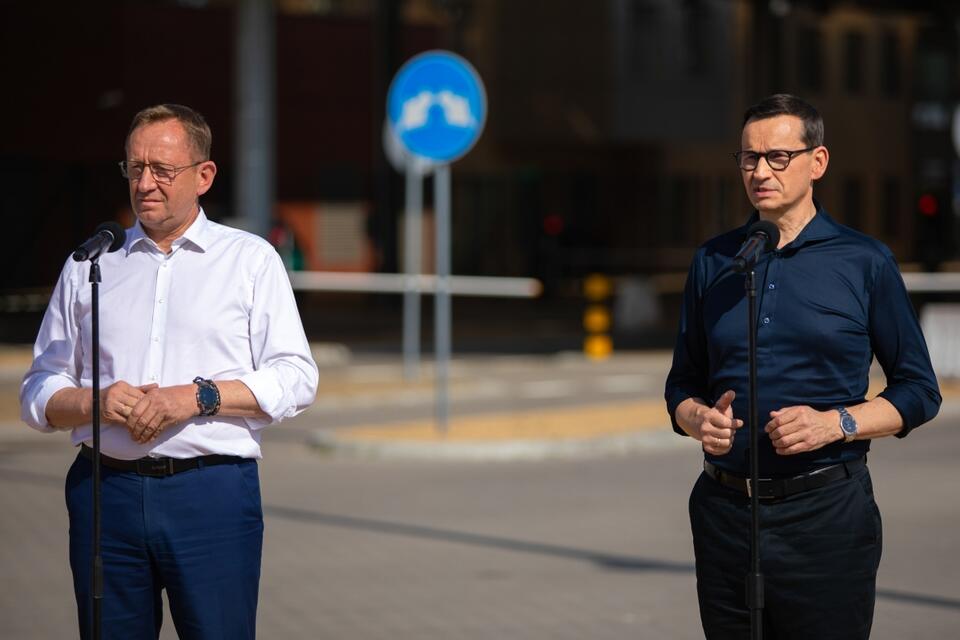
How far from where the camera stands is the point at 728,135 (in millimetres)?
48625

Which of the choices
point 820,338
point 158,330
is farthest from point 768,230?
point 158,330

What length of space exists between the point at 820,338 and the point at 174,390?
156 centimetres

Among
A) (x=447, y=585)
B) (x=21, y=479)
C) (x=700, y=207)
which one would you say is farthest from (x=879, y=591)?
(x=700, y=207)

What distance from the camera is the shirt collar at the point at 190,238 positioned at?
4.88 m

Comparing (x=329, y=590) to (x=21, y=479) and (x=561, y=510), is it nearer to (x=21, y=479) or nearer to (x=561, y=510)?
(x=561, y=510)

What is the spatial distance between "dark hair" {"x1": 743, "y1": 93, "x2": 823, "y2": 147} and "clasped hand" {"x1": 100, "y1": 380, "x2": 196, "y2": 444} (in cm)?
152

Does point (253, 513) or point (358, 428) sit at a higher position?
point (253, 513)

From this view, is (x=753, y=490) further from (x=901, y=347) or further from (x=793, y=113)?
(x=793, y=113)

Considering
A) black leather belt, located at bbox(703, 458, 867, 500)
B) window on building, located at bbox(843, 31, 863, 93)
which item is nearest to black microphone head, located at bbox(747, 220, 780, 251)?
black leather belt, located at bbox(703, 458, 867, 500)

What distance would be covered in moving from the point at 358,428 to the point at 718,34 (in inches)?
1379

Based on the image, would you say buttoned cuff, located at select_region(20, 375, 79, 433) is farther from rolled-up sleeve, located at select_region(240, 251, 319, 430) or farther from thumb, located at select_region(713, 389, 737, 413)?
thumb, located at select_region(713, 389, 737, 413)

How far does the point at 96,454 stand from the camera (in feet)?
15.0

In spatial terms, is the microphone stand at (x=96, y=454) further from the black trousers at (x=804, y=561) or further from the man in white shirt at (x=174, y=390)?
the black trousers at (x=804, y=561)

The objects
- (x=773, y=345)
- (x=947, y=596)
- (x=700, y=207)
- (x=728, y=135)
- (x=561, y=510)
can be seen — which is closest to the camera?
(x=773, y=345)
